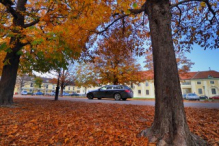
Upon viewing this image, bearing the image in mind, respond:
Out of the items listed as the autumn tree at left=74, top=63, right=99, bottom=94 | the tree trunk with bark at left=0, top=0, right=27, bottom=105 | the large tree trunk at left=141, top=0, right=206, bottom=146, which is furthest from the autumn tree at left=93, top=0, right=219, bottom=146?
the autumn tree at left=74, top=63, right=99, bottom=94

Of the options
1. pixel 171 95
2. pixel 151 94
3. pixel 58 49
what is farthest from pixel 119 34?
pixel 151 94

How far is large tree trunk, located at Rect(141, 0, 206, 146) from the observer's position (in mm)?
2607

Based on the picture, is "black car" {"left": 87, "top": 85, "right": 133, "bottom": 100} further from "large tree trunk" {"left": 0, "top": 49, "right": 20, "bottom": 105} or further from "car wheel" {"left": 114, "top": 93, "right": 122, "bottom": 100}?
"large tree trunk" {"left": 0, "top": 49, "right": 20, "bottom": 105}

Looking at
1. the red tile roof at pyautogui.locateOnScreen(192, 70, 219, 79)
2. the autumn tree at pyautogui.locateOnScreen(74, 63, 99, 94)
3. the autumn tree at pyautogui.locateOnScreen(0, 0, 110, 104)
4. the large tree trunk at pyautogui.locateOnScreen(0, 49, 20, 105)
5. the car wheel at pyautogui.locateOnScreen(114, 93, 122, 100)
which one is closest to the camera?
the autumn tree at pyautogui.locateOnScreen(0, 0, 110, 104)

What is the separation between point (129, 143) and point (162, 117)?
93 centimetres

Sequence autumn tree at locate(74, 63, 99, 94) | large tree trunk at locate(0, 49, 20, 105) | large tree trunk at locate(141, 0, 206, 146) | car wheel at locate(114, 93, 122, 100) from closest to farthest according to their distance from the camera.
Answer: large tree trunk at locate(141, 0, 206, 146) < large tree trunk at locate(0, 49, 20, 105) < car wheel at locate(114, 93, 122, 100) < autumn tree at locate(74, 63, 99, 94)

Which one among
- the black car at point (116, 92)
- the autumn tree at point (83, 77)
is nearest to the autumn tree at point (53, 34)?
the black car at point (116, 92)

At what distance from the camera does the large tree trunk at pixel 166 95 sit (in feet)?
8.55

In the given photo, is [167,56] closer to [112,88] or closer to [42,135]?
[42,135]

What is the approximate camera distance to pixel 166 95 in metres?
2.83

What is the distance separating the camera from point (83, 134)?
3.12 m

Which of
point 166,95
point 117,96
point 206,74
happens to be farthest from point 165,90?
point 206,74

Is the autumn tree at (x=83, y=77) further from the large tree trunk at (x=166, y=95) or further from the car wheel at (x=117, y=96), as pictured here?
the large tree trunk at (x=166, y=95)

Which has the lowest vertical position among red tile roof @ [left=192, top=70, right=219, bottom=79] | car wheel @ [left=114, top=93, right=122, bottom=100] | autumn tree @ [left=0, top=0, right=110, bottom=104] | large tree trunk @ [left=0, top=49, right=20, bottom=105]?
car wheel @ [left=114, top=93, right=122, bottom=100]
